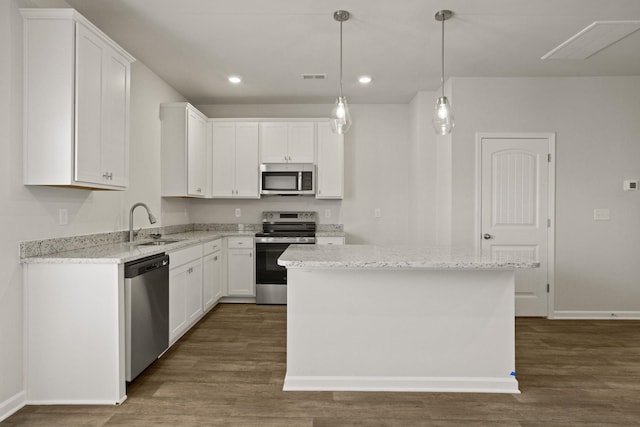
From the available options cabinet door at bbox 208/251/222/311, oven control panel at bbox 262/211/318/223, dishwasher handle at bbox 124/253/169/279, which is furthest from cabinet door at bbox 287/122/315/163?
dishwasher handle at bbox 124/253/169/279

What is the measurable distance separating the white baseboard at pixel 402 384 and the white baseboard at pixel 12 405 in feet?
5.25

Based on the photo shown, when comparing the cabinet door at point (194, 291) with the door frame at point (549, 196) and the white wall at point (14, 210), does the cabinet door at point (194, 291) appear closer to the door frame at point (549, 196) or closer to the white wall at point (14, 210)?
the white wall at point (14, 210)

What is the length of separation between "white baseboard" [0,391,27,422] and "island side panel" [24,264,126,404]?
34 mm

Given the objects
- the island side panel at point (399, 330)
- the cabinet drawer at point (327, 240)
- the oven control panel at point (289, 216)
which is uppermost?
the oven control panel at point (289, 216)

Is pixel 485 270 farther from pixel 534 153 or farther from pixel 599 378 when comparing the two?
pixel 534 153

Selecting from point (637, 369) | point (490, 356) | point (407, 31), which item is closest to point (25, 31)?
point (407, 31)

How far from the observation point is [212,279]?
14.1ft

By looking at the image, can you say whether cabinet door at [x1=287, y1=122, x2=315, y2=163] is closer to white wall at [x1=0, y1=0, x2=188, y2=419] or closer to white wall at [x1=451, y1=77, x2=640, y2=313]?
white wall at [x1=451, y1=77, x2=640, y2=313]

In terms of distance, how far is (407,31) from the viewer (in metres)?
3.06

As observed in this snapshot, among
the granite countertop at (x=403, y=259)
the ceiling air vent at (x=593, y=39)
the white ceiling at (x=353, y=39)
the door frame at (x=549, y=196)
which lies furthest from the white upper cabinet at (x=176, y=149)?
the ceiling air vent at (x=593, y=39)

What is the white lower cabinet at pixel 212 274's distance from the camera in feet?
13.3

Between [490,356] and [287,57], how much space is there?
310 cm

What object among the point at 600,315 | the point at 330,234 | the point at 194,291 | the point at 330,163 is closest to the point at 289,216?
the point at 330,234

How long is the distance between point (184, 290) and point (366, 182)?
2851 millimetres
